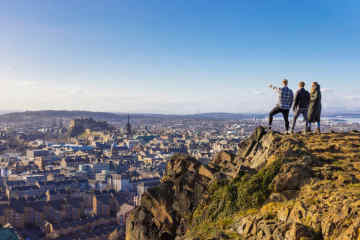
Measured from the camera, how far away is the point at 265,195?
12047 mm

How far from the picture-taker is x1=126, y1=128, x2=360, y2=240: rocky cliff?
29.4 feet

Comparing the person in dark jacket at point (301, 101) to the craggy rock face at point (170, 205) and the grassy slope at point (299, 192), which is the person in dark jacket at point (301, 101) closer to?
the grassy slope at point (299, 192)

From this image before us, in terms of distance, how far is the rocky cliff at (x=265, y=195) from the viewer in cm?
897

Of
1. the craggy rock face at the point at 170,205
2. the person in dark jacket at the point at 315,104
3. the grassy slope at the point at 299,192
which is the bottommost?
the craggy rock face at the point at 170,205

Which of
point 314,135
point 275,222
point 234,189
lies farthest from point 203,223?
point 314,135

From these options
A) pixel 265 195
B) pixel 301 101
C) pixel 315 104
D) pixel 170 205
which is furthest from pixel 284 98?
pixel 170 205

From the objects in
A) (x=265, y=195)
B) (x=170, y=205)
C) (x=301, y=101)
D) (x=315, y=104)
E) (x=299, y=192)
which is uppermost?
(x=301, y=101)

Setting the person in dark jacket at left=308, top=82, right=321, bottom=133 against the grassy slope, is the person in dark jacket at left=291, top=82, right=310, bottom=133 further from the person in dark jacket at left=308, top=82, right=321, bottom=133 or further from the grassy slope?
the grassy slope

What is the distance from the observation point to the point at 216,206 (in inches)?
526

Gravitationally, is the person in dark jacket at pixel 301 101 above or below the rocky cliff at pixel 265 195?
above

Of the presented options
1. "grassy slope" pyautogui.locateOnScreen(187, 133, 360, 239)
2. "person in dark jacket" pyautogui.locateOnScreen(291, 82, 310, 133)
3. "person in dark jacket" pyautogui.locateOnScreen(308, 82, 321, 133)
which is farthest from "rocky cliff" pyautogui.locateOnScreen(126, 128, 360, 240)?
"person in dark jacket" pyautogui.locateOnScreen(291, 82, 310, 133)

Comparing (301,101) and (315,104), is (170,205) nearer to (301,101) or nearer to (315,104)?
(301,101)

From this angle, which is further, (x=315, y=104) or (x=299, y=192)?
(x=315, y=104)

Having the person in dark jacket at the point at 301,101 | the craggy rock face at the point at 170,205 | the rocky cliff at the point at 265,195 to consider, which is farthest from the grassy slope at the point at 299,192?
the person in dark jacket at the point at 301,101
